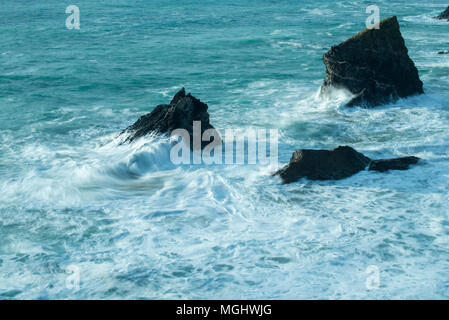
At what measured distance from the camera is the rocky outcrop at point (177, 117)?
51.6 ft

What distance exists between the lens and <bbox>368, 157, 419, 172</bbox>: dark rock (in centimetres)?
1383

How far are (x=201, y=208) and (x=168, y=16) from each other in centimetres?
3923

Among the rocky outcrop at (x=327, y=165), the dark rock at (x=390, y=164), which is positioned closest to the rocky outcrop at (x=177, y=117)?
the rocky outcrop at (x=327, y=165)

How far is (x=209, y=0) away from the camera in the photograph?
61375 millimetres

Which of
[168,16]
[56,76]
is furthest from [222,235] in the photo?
[168,16]

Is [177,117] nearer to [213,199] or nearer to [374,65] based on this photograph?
[213,199]

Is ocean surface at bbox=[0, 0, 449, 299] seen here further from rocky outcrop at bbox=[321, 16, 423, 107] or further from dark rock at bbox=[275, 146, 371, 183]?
rocky outcrop at bbox=[321, 16, 423, 107]

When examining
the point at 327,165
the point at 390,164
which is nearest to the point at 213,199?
the point at 327,165

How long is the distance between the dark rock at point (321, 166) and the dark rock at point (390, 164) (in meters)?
0.36

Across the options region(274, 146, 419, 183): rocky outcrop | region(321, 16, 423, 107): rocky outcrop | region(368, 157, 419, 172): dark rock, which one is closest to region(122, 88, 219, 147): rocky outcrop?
region(274, 146, 419, 183): rocky outcrop

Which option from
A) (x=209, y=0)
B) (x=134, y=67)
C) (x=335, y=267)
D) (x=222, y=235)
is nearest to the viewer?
(x=335, y=267)

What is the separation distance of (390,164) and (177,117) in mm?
5725

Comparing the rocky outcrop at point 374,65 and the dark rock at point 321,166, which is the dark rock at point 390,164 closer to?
the dark rock at point 321,166
